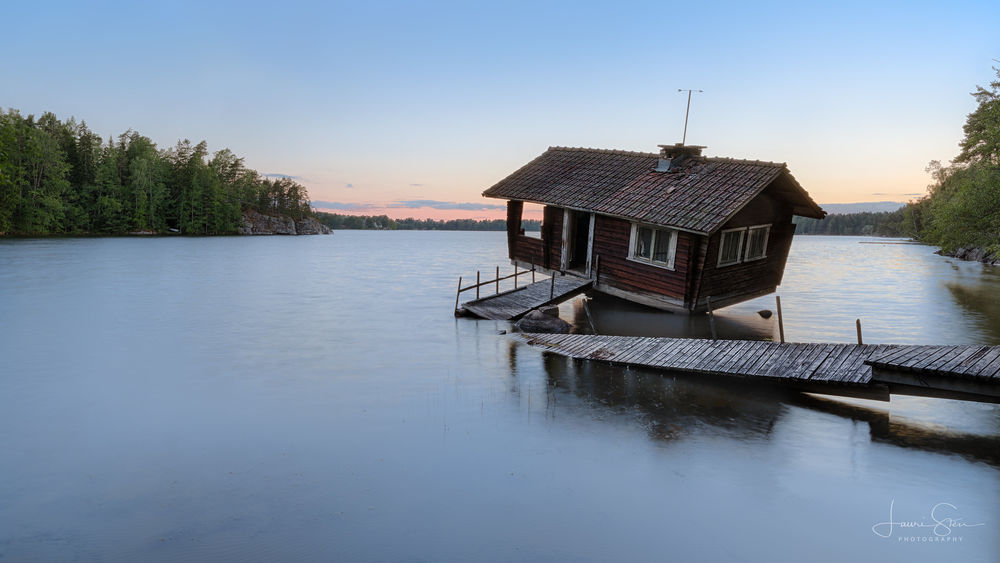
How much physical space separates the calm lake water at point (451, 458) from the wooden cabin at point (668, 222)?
8.00ft

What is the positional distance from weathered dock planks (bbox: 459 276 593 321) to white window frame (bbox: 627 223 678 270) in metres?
2.62

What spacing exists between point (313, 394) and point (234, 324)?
44.3 feet

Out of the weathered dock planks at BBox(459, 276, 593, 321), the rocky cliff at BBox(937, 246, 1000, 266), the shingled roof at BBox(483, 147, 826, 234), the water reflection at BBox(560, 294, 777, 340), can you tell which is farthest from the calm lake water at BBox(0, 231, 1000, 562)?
the rocky cliff at BBox(937, 246, 1000, 266)

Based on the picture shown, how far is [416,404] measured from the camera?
15.5 meters

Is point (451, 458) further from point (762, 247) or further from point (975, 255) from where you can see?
point (975, 255)

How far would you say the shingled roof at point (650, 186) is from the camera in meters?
20.3

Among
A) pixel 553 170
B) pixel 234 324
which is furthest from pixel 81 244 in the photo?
pixel 553 170

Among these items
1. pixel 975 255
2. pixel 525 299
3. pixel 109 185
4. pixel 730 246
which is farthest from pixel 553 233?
pixel 109 185

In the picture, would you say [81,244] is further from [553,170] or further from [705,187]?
[705,187]

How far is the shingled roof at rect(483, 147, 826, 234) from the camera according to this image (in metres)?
20.3

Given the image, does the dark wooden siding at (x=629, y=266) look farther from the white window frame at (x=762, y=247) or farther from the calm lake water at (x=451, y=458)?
the white window frame at (x=762, y=247)

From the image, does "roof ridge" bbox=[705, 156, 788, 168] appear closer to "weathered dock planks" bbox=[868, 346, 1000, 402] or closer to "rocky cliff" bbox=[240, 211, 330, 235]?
"weathered dock planks" bbox=[868, 346, 1000, 402]

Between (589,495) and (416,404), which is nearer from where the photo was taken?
(589,495)

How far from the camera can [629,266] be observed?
2314 centimetres
